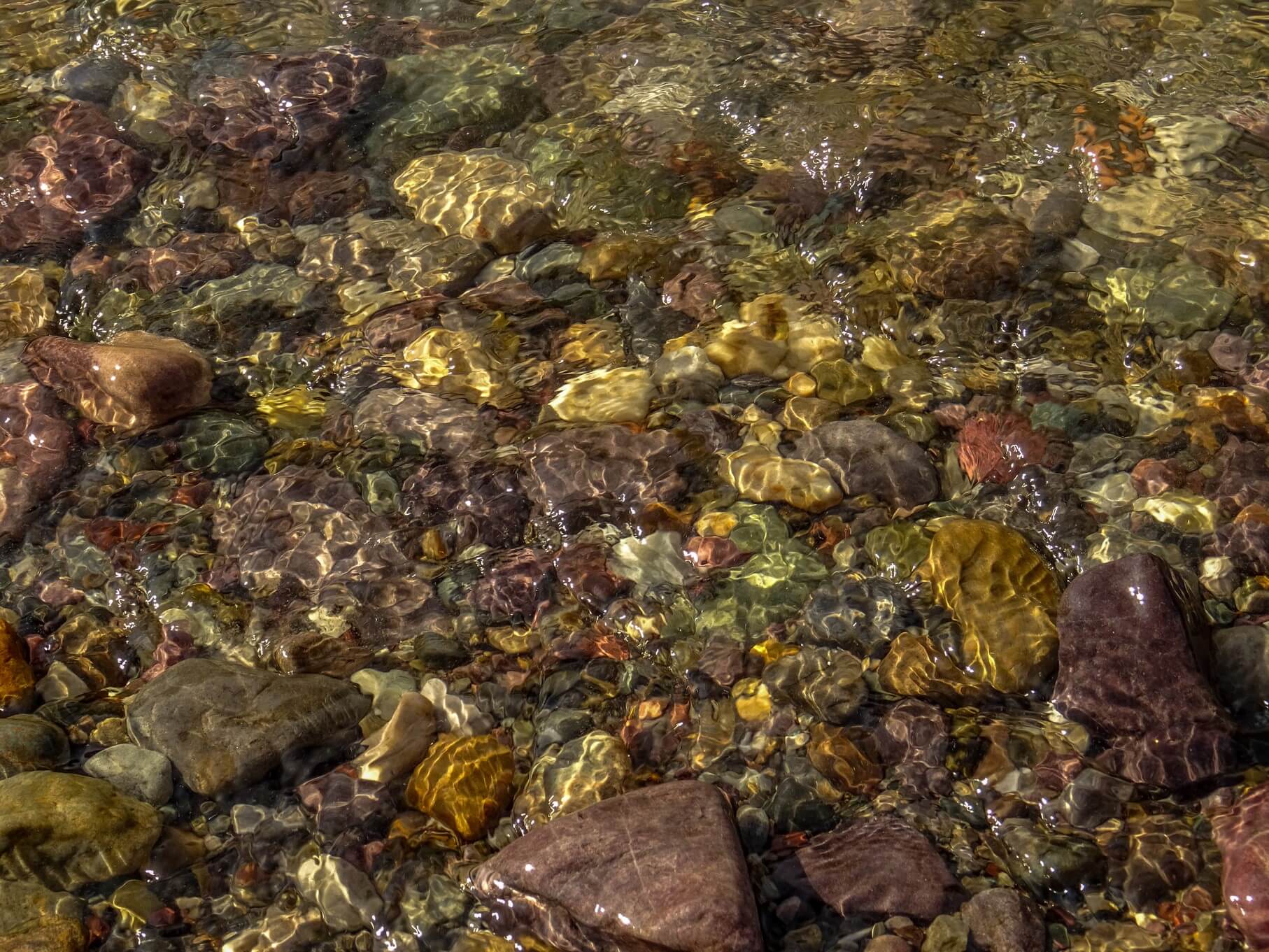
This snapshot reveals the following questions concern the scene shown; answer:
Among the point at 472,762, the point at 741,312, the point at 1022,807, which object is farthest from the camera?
the point at 741,312

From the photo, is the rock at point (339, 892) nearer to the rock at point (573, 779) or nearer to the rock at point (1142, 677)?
the rock at point (573, 779)

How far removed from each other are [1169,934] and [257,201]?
5281 millimetres

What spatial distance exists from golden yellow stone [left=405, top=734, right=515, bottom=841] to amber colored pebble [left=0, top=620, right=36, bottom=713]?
1.45 m

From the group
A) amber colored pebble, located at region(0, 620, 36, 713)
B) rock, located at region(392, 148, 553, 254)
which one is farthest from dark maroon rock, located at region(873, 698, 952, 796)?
rock, located at region(392, 148, 553, 254)

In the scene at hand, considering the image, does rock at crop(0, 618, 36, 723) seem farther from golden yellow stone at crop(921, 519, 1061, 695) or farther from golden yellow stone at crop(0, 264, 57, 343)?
golden yellow stone at crop(921, 519, 1061, 695)

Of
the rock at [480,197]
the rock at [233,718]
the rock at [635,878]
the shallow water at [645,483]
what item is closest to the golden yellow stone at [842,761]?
the shallow water at [645,483]

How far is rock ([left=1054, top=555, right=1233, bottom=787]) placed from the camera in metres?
3.28

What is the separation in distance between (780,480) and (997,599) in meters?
0.95

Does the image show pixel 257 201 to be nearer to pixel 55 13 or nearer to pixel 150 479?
pixel 150 479

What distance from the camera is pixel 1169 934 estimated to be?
298 cm

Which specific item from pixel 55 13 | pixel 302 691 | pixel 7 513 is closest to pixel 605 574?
pixel 302 691

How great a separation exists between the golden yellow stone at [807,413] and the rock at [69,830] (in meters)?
2.71

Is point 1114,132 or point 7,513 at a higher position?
point 1114,132

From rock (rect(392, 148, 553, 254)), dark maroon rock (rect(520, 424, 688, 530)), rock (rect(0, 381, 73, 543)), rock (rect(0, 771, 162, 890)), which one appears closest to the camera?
rock (rect(0, 771, 162, 890))
